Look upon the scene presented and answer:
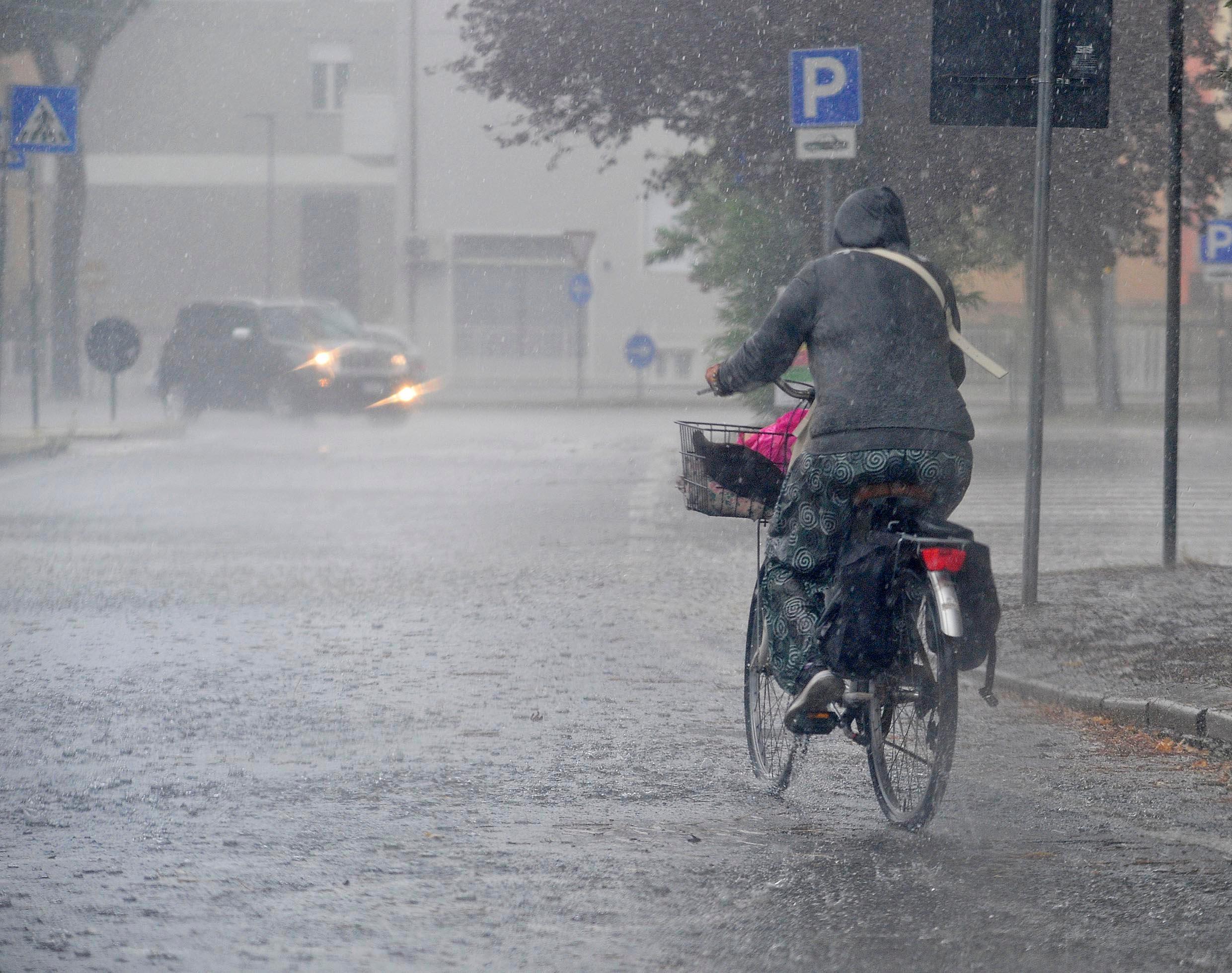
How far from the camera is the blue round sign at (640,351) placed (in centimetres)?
3572

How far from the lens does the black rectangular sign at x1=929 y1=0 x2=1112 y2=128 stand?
8.91 meters

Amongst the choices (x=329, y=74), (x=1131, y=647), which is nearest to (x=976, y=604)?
(x=1131, y=647)

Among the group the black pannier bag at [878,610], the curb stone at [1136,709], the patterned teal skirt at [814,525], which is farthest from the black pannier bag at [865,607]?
the curb stone at [1136,709]

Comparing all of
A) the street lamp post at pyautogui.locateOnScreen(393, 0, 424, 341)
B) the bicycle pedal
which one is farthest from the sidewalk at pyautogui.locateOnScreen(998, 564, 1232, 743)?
the street lamp post at pyautogui.locateOnScreen(393, 0, 424, 341)

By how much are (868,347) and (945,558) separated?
64 cm

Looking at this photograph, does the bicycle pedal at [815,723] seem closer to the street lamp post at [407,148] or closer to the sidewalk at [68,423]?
the sidewalk at [68,423]

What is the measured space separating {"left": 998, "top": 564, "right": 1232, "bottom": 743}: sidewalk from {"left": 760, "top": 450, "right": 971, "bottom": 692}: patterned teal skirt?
1721 mm

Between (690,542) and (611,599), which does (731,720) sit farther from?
(690,542)

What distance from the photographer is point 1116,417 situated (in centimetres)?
3053

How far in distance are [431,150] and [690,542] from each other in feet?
122

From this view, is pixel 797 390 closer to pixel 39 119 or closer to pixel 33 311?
pixel 39 119

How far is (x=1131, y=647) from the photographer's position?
800 centimetres

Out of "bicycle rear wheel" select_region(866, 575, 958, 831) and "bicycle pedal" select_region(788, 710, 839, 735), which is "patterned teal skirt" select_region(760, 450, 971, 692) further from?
"bicycle rear wheel" select_region(866, 575, 958, 831)

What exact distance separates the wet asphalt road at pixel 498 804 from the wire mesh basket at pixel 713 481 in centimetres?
82
